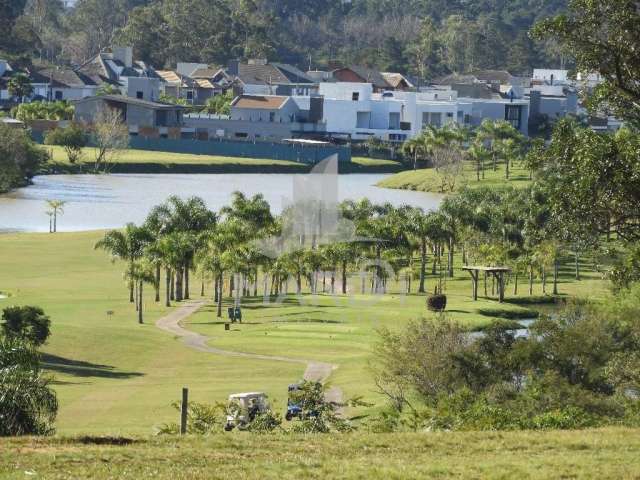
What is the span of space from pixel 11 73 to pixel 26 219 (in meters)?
70.3

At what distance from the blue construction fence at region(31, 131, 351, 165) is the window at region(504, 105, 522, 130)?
21743 mm

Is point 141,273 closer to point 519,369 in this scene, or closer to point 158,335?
point 158,335

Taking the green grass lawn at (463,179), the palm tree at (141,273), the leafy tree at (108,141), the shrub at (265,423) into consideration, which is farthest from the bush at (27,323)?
the leafy tree at (108,141)

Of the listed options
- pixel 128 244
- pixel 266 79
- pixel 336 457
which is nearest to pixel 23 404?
pixel 336 457

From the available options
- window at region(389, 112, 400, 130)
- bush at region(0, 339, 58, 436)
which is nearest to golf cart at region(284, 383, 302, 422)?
bush at region(0, 339, 58, 436)

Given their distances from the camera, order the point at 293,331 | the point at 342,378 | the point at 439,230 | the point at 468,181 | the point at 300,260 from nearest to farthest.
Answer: the point at 342,378 < the point at 293,331 < the point at 300,260 < the point at 439,230 < the point at 468,181

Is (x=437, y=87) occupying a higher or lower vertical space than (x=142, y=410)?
higher

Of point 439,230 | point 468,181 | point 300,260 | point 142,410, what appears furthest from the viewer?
point 468,181

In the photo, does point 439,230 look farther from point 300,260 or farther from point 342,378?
point 342,378

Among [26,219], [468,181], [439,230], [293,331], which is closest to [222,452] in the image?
[293,331]

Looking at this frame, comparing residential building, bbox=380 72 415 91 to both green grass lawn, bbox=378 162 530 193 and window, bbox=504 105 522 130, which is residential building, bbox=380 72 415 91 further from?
green grass lawn, bbox=378 162 530 193

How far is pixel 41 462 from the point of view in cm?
1817

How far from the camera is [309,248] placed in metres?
58.5

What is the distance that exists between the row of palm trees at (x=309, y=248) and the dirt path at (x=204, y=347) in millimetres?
1082
